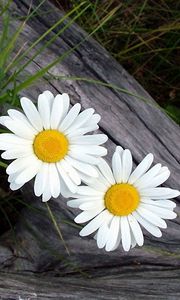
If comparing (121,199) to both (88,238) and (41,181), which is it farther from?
(88,238)

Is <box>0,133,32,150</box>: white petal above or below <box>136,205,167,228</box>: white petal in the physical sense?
above

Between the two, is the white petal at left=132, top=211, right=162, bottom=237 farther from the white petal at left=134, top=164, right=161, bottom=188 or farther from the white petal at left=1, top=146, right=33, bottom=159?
the white petal at left=1, top=146, right=33, bottom=159

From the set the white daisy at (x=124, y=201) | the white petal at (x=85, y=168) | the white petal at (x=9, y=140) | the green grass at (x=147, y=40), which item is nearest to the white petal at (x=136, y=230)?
the white daisy at (x=124, y=201)

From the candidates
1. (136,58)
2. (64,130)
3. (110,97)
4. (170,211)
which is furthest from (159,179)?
(136,58)

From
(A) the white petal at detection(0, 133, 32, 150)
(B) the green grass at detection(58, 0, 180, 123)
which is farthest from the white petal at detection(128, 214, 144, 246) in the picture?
(B) the green grass at detection(58, 0, 180, 123)

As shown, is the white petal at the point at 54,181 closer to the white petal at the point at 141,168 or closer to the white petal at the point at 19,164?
the white petal at the point at 19,164

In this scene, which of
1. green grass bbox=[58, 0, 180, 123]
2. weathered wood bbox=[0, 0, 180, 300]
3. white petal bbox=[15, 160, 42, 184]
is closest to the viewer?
white petal bbox=[15, 160, 42, 184]
